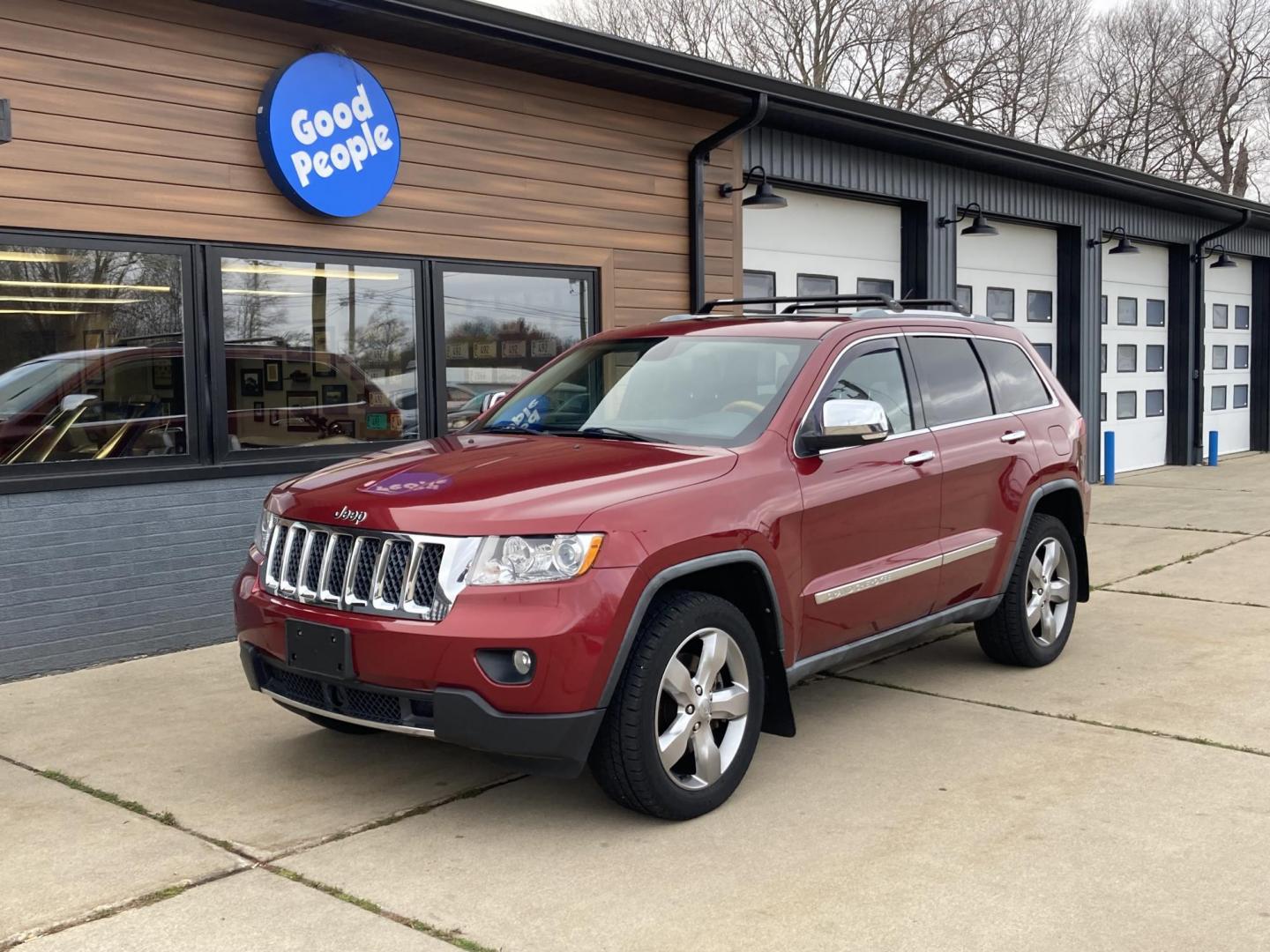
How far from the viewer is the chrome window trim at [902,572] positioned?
500 centimetres

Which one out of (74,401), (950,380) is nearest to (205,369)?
(74,401)

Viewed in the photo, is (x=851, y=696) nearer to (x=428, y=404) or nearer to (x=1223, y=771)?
(x=1223, y=771)

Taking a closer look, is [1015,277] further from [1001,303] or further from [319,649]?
[319,649]

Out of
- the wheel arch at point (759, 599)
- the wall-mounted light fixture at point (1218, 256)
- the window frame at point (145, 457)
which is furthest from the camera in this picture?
the wall-mounted light fixture at point (1218, 256)

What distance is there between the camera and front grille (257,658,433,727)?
4156 millimetres

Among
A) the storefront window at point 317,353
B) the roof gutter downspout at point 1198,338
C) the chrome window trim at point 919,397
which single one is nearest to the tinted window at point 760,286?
the storefront window at point 317,353

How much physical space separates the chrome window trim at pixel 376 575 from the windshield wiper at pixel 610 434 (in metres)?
1.12

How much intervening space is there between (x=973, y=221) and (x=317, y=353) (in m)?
8.77

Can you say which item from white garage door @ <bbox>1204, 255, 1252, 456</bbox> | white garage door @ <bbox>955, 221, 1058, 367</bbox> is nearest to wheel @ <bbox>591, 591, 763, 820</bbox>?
white garage door @ <bbox>955, 221, 1058, 367</bbox>

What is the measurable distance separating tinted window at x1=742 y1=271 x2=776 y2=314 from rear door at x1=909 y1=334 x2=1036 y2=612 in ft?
18.1

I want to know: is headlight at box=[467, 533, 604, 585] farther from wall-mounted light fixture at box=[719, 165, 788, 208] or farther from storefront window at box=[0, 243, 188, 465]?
wall-mounted light fixture at box=[719, 165, 788, 208]

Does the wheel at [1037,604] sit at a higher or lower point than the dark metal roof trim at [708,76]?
lower

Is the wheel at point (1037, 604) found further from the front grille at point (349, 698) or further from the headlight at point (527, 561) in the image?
the front grille at point (349, 698)

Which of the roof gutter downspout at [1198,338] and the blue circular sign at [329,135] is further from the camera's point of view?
the roof gutter downspout at [1198,338]
